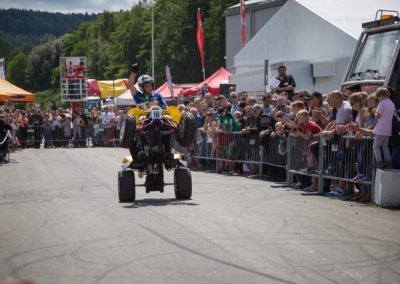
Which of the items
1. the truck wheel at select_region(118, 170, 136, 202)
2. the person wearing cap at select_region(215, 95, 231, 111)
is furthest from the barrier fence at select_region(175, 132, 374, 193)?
the truck wheel at select_region(118, 170, 136, 202)

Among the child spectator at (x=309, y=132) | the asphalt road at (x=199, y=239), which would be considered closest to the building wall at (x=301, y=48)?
the child spectator at (x=309, y=132)

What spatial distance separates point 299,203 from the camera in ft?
42.0

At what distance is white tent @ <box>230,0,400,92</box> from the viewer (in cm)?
2075

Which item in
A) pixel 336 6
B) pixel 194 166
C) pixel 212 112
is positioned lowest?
pixel 194 166

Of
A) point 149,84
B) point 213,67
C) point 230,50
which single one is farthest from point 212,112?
point 213,67

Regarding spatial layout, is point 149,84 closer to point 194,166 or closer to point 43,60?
point 194,166

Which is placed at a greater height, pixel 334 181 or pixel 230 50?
pixel 230 50

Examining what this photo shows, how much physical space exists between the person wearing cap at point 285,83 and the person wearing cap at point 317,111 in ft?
11.1

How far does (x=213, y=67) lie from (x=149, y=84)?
69.8 meters

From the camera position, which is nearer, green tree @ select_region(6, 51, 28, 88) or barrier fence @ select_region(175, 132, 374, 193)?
barrier fence @ select_region(175, 132, 374, 193)

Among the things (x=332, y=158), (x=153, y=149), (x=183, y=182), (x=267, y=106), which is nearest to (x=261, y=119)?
(x=267, y=106)

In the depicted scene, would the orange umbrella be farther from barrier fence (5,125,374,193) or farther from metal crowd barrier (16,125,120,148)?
barrier fence (5,125,374,193)

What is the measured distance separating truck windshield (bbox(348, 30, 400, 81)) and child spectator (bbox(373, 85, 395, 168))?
1505mm

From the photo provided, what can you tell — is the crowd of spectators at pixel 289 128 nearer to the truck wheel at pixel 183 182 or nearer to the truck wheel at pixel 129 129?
the truck wheel at pixel 129 129
